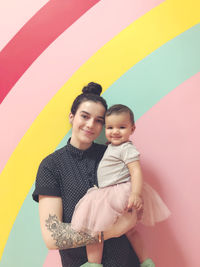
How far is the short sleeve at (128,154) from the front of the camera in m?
1.17

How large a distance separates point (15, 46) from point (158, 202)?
1.18 metres

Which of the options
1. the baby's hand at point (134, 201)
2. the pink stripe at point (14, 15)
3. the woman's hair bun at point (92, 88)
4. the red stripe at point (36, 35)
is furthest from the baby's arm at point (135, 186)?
the pink stripe at point (14, 15)

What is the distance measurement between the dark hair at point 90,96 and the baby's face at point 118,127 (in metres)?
0.14

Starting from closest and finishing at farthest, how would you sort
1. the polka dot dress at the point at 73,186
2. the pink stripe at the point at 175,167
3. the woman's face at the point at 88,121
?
the polka dot dress at the point at 73,186 → the woman's face at the point at 88,121 → the pink stripe at the point at 175,167

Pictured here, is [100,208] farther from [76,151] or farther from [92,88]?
[92,88]

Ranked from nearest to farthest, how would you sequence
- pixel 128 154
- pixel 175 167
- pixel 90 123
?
pixel 128 154 → pixel 90 123 → pixel 175 167

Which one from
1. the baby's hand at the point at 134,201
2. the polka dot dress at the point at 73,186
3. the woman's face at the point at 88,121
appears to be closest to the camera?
the baby's hand at the point at 134,201

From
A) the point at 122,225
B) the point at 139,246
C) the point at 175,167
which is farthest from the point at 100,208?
the point at 175,167

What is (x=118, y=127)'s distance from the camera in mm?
1227

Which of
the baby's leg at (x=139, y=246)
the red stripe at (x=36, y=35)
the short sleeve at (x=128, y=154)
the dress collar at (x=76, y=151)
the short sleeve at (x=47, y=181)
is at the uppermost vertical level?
the red stripe at (x=36, y=35)

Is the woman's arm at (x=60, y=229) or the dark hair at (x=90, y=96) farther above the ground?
the dark hair at (x=90, y=96)

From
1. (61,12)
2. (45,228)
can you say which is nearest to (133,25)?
(61,12)

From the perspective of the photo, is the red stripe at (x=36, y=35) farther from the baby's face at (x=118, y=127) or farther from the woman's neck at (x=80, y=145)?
the baby's face at (x=118, y=127)

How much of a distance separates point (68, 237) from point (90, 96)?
686mm
